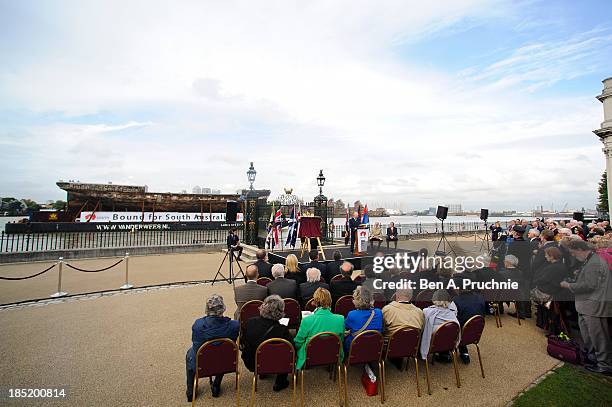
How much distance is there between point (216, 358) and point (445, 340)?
2.77m

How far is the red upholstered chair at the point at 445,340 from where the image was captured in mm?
3369

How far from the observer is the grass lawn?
10.1 ft

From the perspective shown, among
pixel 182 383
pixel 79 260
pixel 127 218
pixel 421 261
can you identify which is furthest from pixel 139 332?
pixel 127 218

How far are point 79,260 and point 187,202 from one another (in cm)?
2158

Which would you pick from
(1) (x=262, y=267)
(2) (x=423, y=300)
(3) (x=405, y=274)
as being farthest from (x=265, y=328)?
(3) (x=405, y=274)

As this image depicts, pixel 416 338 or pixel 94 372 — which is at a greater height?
pixel 416 338

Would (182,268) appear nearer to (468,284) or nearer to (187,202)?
(468,284)

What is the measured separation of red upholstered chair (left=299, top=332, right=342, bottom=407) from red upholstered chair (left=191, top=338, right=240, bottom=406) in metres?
0.79

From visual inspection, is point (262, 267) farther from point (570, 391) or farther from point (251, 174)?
point (251, 174)

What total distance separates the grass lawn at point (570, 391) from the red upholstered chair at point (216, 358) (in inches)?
125

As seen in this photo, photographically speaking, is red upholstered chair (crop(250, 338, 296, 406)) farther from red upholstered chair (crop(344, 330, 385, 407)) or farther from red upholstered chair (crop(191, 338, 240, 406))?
red upholstered chair (crop(344, 330, 385, 407))

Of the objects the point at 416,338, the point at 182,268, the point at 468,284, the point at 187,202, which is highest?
the point at 187,202

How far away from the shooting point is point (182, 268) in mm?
11180

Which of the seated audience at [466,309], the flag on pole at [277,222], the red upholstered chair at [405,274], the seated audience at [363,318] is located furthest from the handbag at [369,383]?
the flag on pole at [277,222]
